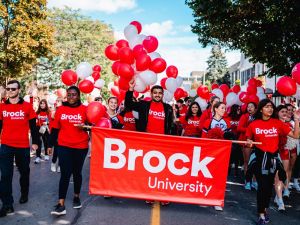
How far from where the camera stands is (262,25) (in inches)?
421

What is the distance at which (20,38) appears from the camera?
20766 millimetres

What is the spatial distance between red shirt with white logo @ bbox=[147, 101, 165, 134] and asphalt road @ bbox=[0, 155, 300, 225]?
50.8 inches

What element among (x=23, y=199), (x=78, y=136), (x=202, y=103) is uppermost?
(x=202, y=103)

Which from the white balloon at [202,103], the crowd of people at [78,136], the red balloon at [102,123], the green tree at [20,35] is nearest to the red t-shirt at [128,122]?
the crowd of people at [78,136]

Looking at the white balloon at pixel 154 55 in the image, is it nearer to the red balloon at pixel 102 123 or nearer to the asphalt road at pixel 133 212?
the red balloon at pixel 102 123

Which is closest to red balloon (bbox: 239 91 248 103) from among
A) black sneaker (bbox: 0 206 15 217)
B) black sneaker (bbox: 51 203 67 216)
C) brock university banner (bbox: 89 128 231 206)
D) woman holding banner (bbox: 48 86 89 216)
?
brock university banner (bbox: 89 128 231 206)

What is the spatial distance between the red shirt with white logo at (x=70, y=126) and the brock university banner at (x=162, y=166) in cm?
28

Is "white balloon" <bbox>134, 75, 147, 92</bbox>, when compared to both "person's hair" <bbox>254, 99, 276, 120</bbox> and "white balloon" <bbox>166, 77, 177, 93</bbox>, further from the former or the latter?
"person's hair" <bbox>254, 99, 276, 120</bbox>

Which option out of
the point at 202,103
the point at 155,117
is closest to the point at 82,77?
the point at 202,103

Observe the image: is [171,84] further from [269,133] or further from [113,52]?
[269,133]

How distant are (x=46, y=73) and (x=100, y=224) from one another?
2568cm

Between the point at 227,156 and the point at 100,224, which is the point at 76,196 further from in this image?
the point at 227,156

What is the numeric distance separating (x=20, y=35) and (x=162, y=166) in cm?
1789

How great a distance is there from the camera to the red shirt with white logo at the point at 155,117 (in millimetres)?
6230
